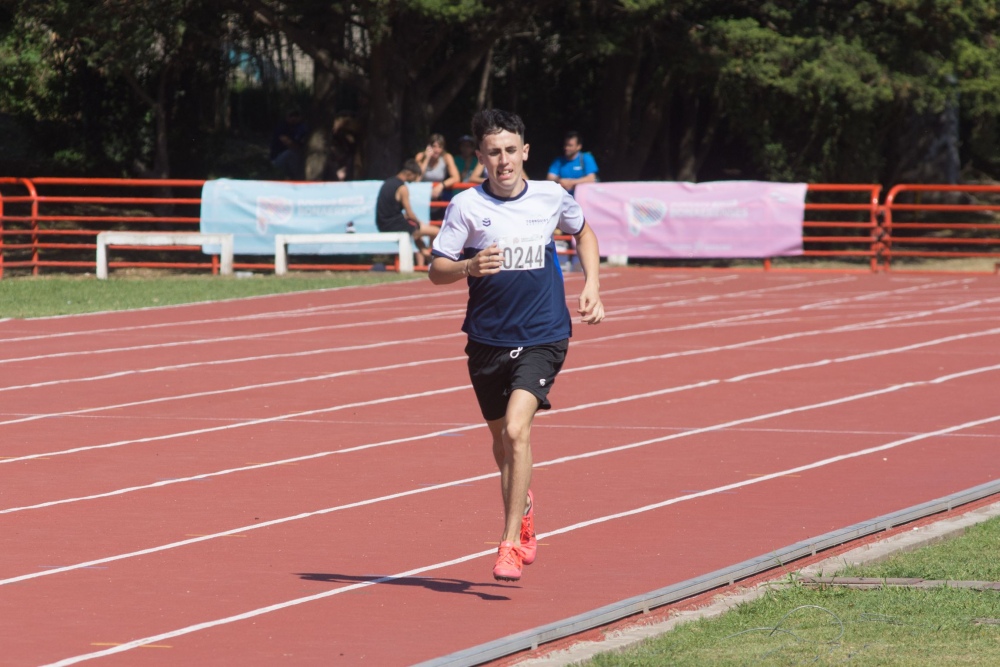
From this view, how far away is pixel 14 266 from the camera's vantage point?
83.9ft

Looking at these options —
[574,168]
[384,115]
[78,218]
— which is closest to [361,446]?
[574,168]

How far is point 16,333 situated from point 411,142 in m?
14.8

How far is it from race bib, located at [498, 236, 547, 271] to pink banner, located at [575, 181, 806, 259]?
18509 mm

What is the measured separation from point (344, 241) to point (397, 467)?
14978 millimetres

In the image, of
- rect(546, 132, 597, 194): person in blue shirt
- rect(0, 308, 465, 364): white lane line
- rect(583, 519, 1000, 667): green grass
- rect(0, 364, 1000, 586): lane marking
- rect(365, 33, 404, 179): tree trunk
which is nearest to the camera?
rect(583, 519, 1000, 667): green grass

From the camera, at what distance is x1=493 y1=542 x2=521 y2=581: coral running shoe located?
656 centimetres

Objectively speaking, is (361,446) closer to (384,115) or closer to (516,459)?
(516,459)

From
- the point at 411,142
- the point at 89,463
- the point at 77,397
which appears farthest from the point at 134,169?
the point at 89,463

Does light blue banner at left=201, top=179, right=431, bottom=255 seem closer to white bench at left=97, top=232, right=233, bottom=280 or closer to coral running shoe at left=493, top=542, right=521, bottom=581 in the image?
white bench at left=97, top=232, right=233, bottom=280

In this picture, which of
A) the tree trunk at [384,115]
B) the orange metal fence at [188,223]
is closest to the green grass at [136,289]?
the orange metal fence at [188,223]

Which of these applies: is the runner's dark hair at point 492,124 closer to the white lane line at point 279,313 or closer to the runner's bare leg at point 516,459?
the runner's bare leg at point 516,459

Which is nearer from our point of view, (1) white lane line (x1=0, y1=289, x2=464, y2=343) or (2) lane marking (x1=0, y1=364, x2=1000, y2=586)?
(2) lane marking (x1=0, y1=364, x2=1000, y2=586)

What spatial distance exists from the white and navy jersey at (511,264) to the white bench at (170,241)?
18.3 m

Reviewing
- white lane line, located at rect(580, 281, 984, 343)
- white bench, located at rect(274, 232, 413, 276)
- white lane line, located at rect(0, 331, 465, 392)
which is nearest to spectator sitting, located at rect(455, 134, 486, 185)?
white bench, located at rect(274, 232, 413, 276)
